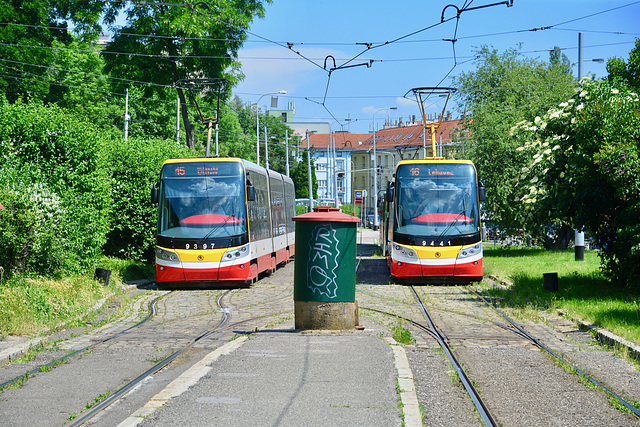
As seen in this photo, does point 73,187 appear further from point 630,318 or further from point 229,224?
point 630,318

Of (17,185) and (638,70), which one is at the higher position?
(638,70)

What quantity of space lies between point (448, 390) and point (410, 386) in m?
0.48

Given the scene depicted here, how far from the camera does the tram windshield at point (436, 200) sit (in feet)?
62.4

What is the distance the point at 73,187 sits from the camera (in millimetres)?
16969

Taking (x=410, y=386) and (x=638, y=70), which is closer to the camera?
(x=410, y=386)

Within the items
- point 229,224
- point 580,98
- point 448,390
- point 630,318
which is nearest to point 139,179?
point 229,224

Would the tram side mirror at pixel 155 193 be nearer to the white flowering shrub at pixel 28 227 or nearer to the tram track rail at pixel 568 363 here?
the white flowering shrub at pixel 28 227

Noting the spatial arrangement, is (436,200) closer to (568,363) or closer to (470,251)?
(470,251)

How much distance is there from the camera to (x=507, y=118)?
33.6 m

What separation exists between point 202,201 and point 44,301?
680 centimetres

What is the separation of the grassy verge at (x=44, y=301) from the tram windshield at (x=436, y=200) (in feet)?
23.9

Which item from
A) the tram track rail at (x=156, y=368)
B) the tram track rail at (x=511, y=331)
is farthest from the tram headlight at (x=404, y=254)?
the tram track rail at (x=156, y=368)

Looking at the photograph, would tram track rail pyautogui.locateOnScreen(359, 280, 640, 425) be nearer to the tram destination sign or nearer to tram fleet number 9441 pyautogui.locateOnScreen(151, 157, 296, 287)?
tram fleet number 9441 pyautogui.locateOnScreen(151, 157, 296, 287)

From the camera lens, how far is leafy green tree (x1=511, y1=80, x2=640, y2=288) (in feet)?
45.5
